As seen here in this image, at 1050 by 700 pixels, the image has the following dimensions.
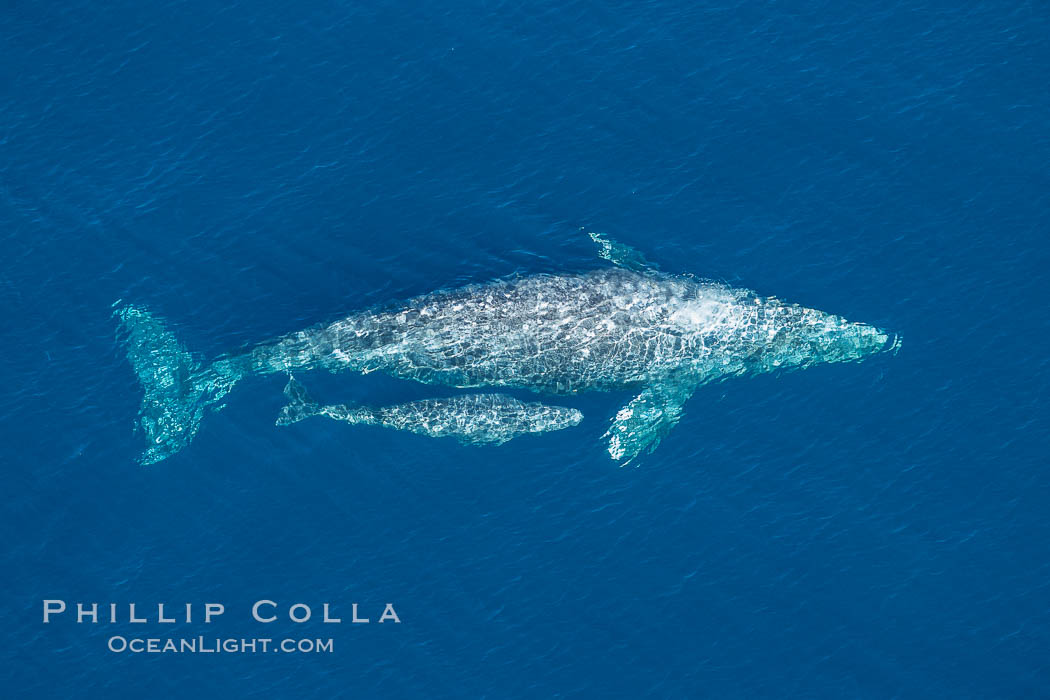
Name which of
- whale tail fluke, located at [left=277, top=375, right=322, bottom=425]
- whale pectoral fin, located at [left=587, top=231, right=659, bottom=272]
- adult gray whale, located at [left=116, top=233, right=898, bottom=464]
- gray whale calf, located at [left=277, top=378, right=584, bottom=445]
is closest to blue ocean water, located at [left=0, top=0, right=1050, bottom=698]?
whale tail fluke, located at [left=277, top=375, right=322, bottom=425]

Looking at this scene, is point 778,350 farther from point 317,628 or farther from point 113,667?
point 113,667

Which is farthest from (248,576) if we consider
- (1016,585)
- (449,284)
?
(1016,585)

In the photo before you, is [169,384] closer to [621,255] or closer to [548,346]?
[548,346]

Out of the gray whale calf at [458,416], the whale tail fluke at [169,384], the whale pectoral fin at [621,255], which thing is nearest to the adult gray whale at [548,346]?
the whale tail fluke at [169,384]

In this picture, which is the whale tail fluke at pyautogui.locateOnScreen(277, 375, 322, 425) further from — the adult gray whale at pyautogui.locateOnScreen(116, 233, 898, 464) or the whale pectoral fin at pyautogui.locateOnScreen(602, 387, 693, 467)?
the whale pectoral fin at pyautogui.locateOnScreen(602, 387, 693, 467)

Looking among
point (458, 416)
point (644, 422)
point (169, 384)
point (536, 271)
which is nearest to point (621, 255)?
point (536, 271)

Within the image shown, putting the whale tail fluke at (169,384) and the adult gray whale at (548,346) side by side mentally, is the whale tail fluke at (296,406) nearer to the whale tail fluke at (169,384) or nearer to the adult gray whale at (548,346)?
the adult gray whale at (548,346)
